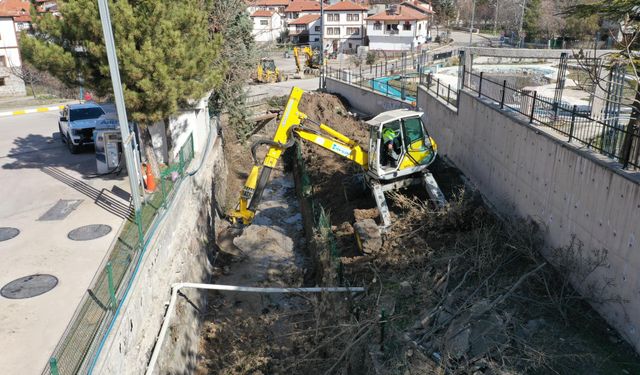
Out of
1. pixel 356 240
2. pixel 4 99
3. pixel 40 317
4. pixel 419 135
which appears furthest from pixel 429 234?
pixel 4 99

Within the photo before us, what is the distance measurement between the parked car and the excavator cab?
10.1m

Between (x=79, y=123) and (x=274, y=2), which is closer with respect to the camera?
(x=79, y=123)

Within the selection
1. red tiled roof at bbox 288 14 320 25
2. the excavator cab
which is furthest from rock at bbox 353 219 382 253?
red tiled roof at bbox 288 14 320 25

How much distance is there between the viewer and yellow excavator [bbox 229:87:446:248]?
13664 millimetres

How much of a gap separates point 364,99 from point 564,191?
66.8 feet

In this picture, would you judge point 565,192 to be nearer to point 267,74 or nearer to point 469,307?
point 469,307

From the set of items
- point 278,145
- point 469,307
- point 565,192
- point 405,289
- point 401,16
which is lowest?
point 405,289

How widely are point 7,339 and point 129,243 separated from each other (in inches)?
108

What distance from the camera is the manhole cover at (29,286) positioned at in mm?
9305

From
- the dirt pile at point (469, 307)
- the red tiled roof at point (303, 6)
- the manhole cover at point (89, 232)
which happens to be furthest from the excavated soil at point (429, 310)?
the red tiled roof at point (303, 6)

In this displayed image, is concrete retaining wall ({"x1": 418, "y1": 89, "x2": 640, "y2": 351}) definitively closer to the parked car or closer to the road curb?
the parked car

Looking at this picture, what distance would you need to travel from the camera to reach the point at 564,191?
35.6ft

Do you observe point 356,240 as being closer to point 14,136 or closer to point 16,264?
point 16,264

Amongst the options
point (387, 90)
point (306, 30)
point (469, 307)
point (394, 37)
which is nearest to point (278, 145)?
point (469, 307)
